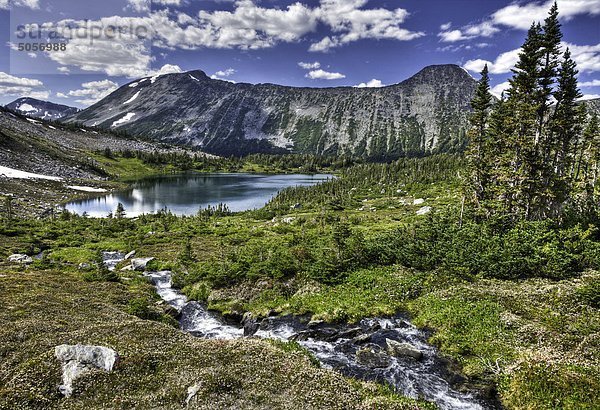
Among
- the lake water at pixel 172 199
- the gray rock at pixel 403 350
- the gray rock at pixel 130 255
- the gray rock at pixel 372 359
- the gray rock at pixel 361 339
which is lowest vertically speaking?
the lake water at pixel 172 199

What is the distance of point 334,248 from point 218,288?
48.2 feet

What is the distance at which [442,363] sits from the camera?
21.0 m

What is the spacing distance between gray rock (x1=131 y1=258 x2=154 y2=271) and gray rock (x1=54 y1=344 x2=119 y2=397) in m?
34.2

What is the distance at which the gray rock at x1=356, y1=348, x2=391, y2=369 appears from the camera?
2100 cm

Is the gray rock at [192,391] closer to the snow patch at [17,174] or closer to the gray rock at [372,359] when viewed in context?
the gray rock at [372,359]

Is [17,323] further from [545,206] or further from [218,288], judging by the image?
[545,206]

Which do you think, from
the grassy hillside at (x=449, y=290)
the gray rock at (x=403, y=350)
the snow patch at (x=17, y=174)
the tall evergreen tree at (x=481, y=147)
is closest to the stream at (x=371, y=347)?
the gray rock at (x=403, y=350)

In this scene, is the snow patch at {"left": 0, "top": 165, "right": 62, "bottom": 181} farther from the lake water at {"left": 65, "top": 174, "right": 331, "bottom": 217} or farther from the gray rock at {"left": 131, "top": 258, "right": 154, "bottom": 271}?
the gray rock at {"left": 131, "top": 258, "right": 154, "bottom": 271}

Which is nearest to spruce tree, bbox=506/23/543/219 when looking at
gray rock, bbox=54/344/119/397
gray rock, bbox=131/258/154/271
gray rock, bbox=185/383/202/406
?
gray rock, bbox=185/383/202/406

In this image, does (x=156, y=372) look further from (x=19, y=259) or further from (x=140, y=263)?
(x=19, y=259)

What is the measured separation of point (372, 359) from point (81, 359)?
16.8 meters

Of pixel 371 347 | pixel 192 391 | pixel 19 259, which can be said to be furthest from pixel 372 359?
pixel 19 259

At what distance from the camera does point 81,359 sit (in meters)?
17.0

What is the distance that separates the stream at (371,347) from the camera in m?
18.5
